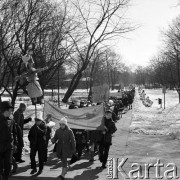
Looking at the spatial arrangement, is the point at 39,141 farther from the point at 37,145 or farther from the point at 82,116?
the point at 82,116

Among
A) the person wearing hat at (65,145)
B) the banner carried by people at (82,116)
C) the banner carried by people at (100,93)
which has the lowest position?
the person wearing hat at (65,145)

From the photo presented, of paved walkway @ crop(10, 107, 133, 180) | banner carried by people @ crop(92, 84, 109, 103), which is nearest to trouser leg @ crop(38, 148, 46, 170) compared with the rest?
paved walkway @ crop(10, 107, 133, 180)

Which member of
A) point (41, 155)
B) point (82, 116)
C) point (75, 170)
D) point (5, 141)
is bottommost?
point (75, 170)

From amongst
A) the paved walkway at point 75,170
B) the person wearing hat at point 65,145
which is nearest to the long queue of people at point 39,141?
the person wearing hat at point 65,145

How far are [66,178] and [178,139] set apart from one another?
20.9 ft

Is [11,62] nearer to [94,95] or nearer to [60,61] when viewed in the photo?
[60,61]

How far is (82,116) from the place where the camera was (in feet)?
31.0

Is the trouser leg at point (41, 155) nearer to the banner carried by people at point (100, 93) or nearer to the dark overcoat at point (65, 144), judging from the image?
the dark overcoat at point (65, 144)

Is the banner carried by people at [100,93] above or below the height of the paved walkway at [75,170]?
above

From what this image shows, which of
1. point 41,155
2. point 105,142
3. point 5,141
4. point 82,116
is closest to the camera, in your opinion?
point 5,141

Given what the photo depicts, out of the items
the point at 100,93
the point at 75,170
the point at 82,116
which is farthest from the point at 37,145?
the point at 100,93

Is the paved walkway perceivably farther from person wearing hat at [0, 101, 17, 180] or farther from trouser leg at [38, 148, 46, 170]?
person wearing hat at [0, 101, 17, 180]

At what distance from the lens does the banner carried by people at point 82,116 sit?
29.7ft

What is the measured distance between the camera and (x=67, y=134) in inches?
277
